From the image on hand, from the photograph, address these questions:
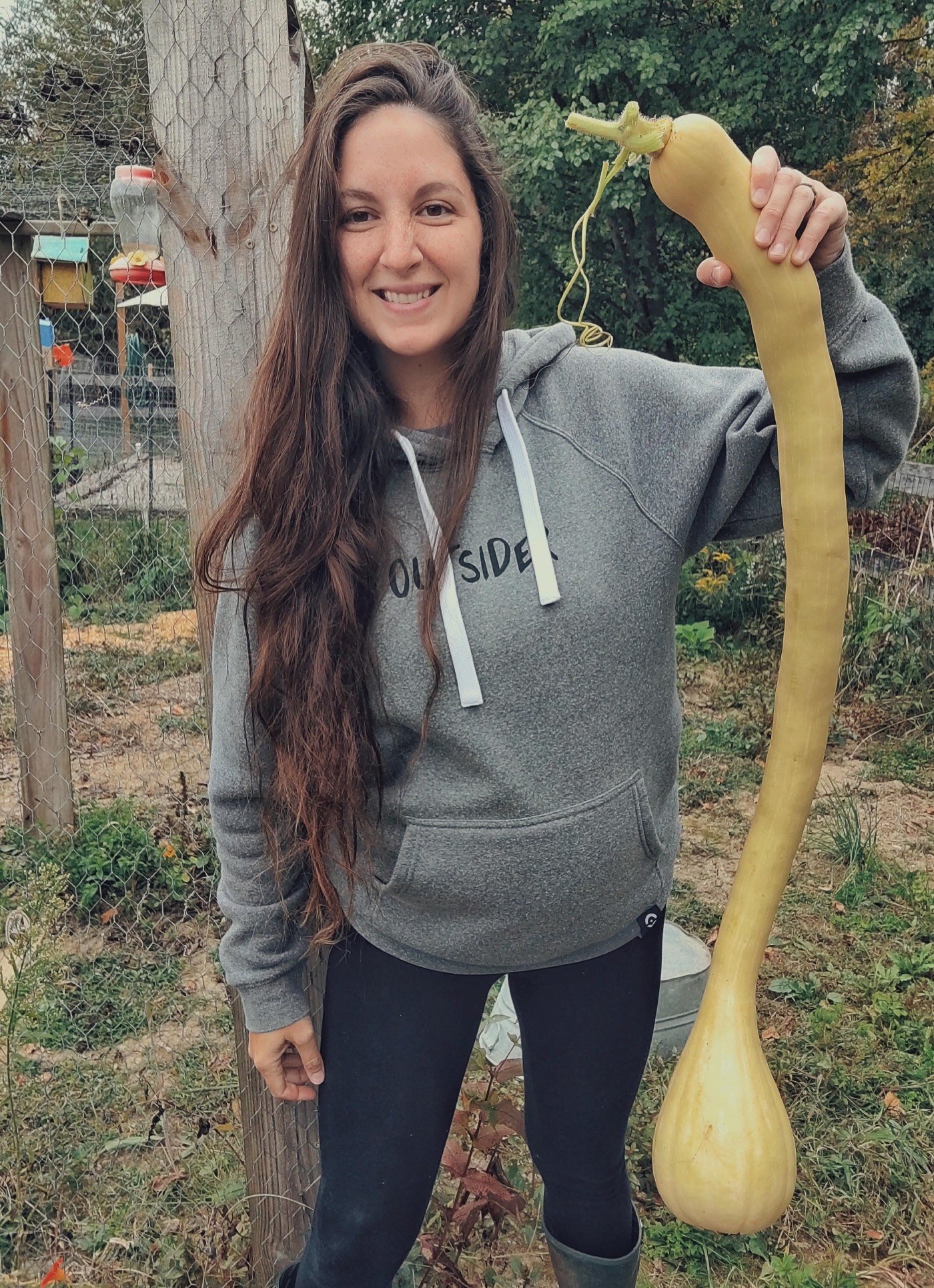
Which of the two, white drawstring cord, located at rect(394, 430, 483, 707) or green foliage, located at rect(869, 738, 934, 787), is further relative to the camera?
green foliage, located at rect(869, 738, 934, 787)

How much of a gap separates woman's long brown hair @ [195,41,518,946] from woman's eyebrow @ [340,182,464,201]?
0.9 inches

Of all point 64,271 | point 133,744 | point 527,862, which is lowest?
point 133,744

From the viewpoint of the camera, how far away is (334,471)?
1403 mm

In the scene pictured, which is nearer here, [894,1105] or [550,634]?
[550,634]

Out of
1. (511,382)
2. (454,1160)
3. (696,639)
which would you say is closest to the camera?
(511,382)

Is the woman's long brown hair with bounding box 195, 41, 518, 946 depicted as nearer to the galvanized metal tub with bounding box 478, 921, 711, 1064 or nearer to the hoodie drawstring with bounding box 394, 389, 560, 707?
the hoodie drawstring with bounding box 394, 389, 560, 707

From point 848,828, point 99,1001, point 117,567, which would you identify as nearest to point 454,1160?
point 99,1001

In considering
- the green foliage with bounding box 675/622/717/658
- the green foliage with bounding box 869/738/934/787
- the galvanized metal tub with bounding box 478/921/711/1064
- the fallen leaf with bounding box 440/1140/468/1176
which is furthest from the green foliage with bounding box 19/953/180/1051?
the green foliage with bounding box 675/622/717/658

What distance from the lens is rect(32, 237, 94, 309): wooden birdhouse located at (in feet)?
11.1

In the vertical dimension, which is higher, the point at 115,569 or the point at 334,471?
the point at 334,471

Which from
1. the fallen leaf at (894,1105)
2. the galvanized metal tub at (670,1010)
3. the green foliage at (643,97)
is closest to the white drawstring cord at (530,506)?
the galvanized metal tub at (670,1010)

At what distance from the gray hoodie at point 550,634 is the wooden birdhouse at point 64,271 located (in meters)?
2.22

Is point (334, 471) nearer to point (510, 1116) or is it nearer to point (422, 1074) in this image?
point (422, 1074)

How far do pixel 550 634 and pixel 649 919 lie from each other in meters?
0.47
